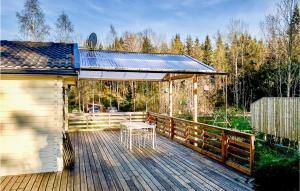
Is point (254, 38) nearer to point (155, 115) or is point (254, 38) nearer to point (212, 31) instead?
point (212, 31)

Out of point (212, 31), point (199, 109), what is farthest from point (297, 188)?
point (212, 31)

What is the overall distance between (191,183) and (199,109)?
12.7 metres

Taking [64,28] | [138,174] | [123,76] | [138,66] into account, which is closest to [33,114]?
[138,174]

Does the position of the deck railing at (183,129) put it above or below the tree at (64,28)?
below

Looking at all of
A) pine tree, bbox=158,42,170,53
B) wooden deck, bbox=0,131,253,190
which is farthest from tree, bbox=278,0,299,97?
pine tree, bbox=158,42,170,53

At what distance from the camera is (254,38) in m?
29.2

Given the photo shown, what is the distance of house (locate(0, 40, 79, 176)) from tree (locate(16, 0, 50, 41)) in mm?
15379

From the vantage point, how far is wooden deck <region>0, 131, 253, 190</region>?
14.5ft

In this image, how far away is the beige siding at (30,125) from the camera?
5074 mm

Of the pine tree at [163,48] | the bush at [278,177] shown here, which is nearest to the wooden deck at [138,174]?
the bush at [278,177]

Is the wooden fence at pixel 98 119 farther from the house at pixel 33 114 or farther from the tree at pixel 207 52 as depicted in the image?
the tree at pixel 207 52

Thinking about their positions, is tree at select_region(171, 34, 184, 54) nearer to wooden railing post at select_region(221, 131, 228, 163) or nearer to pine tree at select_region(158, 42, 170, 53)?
pine tree at select_region(158, 42, 170, 53)

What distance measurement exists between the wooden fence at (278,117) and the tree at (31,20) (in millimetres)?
16373

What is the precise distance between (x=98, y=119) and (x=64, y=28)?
13464 millimetres
